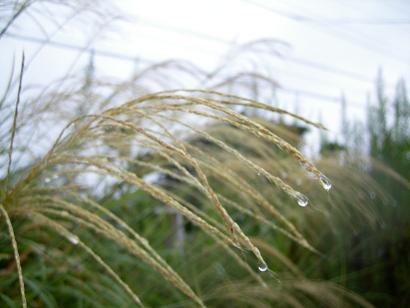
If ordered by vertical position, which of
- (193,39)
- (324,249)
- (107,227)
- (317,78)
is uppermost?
(317,78)

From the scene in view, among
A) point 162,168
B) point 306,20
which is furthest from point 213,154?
point 306,20

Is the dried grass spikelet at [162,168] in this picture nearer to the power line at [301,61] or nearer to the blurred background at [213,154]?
the blurred background at [213,154]

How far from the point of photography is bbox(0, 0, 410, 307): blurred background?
133 centimetres

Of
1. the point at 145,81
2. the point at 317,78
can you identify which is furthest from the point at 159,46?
the point at 317,78

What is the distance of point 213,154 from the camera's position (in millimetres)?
1853

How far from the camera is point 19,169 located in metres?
1.54

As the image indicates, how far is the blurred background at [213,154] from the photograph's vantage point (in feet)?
4.36

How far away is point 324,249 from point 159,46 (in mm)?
1976

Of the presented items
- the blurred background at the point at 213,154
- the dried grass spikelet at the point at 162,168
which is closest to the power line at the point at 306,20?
the blurred background at the point at 213,154

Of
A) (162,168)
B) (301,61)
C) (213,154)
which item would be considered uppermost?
(301,61)

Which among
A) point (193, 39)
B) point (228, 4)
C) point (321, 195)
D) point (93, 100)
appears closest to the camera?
point (93, 100)

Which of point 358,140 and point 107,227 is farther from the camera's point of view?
point 358,140

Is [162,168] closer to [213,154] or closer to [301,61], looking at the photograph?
[213,154]

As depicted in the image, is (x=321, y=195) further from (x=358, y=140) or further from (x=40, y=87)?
(x=40, y=87)
